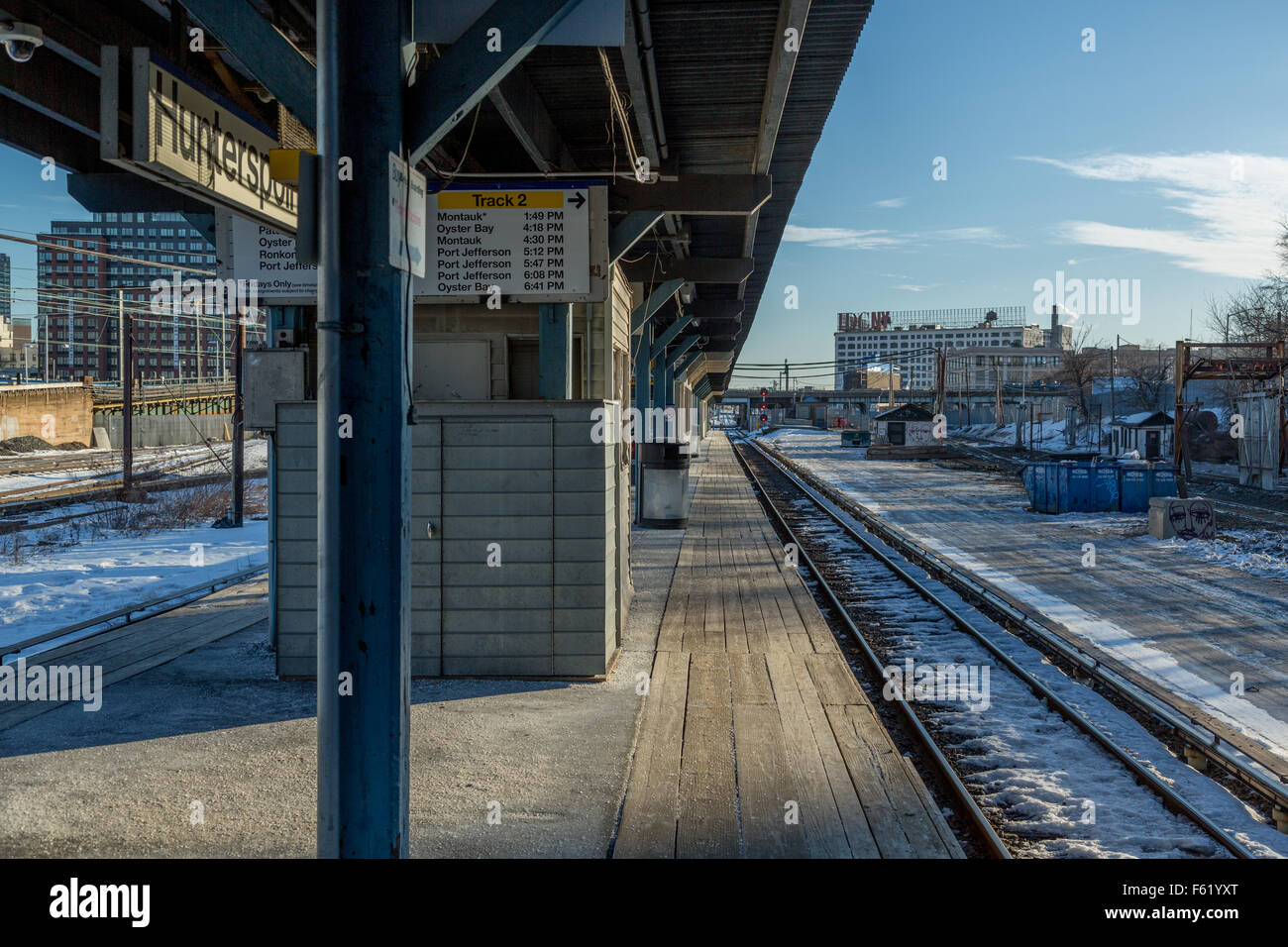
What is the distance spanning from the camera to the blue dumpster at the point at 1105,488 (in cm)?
2409

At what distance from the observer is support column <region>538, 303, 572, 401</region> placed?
855cm

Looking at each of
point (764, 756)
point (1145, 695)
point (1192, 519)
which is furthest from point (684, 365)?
point (764, 756)

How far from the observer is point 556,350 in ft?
28.2

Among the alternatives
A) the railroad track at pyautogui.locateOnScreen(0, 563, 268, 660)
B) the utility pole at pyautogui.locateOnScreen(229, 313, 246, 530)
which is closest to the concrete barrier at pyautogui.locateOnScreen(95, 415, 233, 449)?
the utility pole at pyautogui.locateOnScreen(229, 313, 246, 530)

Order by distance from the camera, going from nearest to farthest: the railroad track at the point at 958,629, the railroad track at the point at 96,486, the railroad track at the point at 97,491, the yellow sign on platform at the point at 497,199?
1. the railroad track at the point at 958,629
2. the yellow sign on platform at the point at 497,199
3. the railroad track at the point at 97,491
4. the railroad track at the point at 96,486

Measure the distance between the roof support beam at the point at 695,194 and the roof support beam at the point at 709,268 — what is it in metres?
5.90

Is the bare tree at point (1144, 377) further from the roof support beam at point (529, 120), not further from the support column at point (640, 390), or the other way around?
the roof support beam at point (529, 120)

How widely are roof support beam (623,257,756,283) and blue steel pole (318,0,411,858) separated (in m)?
11.4

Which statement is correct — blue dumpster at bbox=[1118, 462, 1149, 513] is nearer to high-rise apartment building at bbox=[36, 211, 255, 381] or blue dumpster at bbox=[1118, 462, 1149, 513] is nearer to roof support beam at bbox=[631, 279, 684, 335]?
roof support beam at bbox=[631, 279, 684, 335]

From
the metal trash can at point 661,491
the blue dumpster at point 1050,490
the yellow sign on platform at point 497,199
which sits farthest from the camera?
the blue dumpster at point 1050,490

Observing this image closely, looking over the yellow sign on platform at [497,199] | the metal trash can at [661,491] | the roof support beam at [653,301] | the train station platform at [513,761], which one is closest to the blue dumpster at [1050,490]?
the metal trash can at [661,491]
